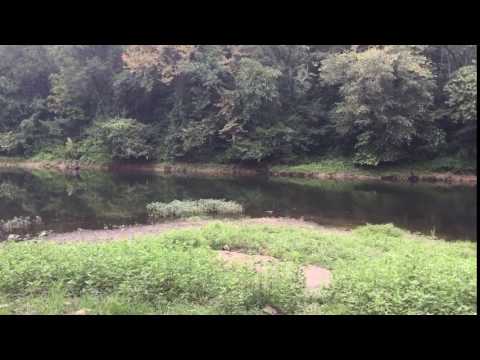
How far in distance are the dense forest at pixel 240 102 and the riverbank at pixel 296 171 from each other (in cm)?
79

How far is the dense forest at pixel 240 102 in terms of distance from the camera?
3084cm

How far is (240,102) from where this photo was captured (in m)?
35.8

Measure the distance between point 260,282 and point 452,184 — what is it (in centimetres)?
2666

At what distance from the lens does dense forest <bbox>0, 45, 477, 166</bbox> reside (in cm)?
3084

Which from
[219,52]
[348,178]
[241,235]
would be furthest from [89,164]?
[241,235]

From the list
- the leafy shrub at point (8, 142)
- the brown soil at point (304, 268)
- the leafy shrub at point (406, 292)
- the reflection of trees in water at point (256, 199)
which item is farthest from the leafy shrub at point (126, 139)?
the leafy shrub at point (406, 292)

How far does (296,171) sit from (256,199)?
1120 centimetres

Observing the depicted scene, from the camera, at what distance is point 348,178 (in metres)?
33.0

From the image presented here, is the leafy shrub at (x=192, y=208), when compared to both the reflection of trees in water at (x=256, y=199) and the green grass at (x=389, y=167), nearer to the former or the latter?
the reflection of trees in water at (x=256, y=199)

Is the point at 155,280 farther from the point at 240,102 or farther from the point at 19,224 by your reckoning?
the point at 240,102

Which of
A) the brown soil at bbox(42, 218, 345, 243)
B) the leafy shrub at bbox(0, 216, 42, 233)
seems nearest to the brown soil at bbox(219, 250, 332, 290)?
the brown soil at bbox(42, 218, 345, 243)
